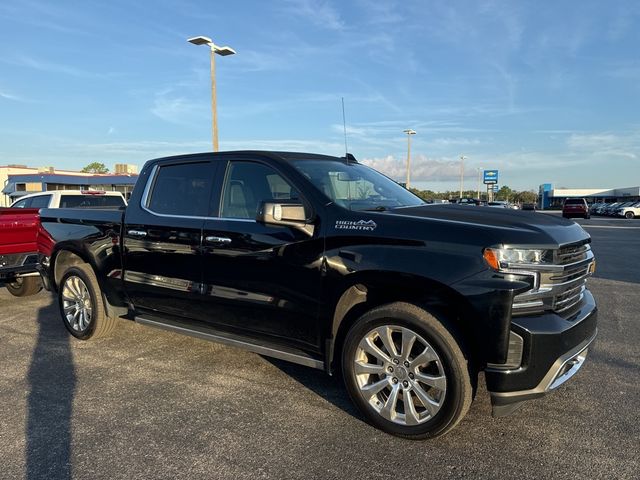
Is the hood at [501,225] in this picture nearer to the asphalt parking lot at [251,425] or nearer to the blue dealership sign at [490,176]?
the asphalt parking lot at [251,425]

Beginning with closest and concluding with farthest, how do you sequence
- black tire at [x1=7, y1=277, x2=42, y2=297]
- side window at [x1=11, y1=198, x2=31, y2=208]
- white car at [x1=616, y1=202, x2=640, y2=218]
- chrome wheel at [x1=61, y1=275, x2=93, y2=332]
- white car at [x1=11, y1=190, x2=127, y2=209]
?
chrome wheel at [x1=61, y1=275, x2=93, y2=332] → black tire at [x1=7, y1=277, x2=42, y2=297] → white car at [x1=11, y1=190, x2=127, y2=209] → side window at [x1=11, y1=198, x2=31, y2=208] → white car at [x1=616, y1=202, x2=640, y2=218]

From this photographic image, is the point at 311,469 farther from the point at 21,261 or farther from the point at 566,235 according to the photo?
the point at 21,261

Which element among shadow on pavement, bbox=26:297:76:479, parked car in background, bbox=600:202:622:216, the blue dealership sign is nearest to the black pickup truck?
shadow on pavement, bbox=26:297:76:479

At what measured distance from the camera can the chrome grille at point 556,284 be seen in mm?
2994

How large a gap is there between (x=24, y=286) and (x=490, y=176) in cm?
7273

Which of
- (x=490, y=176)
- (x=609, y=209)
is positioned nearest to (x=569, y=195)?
(x=490, y=176)

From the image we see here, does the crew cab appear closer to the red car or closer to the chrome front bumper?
the chrome front bumper

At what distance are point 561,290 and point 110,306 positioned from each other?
4270 millimetres

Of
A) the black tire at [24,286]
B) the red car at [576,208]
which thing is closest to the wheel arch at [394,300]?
the black tire at [24,286]

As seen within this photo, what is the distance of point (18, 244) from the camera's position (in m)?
7.32

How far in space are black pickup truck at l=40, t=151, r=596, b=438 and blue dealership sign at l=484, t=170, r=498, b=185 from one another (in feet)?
238

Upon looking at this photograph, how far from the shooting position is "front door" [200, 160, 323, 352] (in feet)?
12.1

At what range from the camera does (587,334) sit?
134 inches

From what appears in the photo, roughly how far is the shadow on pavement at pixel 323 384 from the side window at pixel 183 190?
158 cm
